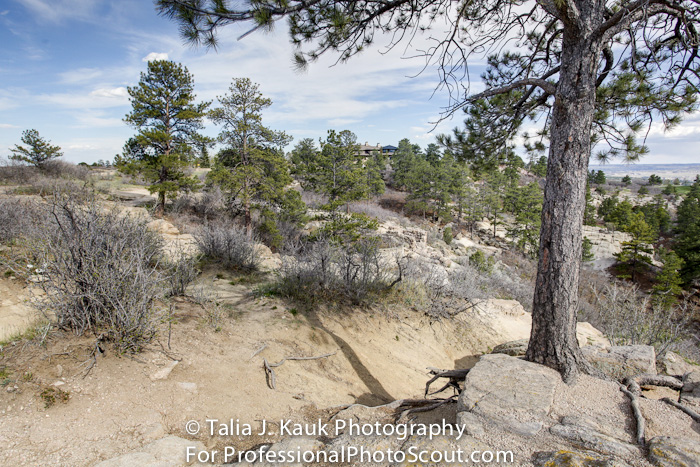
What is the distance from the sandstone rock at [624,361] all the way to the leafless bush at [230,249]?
662 centimetres

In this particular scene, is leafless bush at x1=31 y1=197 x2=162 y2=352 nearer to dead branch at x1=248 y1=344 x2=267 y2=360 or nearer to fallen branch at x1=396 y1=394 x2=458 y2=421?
dead branch at x1=248 y1=344 x2=267 y2=360

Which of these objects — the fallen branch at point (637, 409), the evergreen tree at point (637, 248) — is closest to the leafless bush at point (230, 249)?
the fallen branch at point (637, 409)

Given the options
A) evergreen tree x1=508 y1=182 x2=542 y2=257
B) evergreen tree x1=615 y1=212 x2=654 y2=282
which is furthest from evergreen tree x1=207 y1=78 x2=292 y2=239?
evergreen tree x1=615 y1=212 x2=654 y2=282

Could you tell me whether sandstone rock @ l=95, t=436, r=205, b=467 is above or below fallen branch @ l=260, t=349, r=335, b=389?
above

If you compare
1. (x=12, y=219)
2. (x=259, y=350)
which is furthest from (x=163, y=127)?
(x=259, y=350)

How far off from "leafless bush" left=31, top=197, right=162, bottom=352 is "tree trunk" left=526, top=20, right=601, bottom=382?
410cm

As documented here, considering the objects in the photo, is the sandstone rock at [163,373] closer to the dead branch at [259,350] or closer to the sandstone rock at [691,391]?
the dead branch at [259,350]

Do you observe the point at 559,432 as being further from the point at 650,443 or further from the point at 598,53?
the point at 598,53

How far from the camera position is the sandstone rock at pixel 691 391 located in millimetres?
2826

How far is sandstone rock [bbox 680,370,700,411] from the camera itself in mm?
2826

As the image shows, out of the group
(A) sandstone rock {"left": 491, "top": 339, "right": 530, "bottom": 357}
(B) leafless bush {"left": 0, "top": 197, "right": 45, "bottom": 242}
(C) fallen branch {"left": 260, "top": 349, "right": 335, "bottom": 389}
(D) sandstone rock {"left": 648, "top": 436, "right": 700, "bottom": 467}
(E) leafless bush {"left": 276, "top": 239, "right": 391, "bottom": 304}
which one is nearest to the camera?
(D) sandstone rock {"left": 648, "top": 436, "right": 700, "bottom": 467}

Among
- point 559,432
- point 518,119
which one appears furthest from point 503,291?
point 559,432

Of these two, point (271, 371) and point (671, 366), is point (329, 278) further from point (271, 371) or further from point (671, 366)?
point (671, 366)

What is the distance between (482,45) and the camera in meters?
4.40
